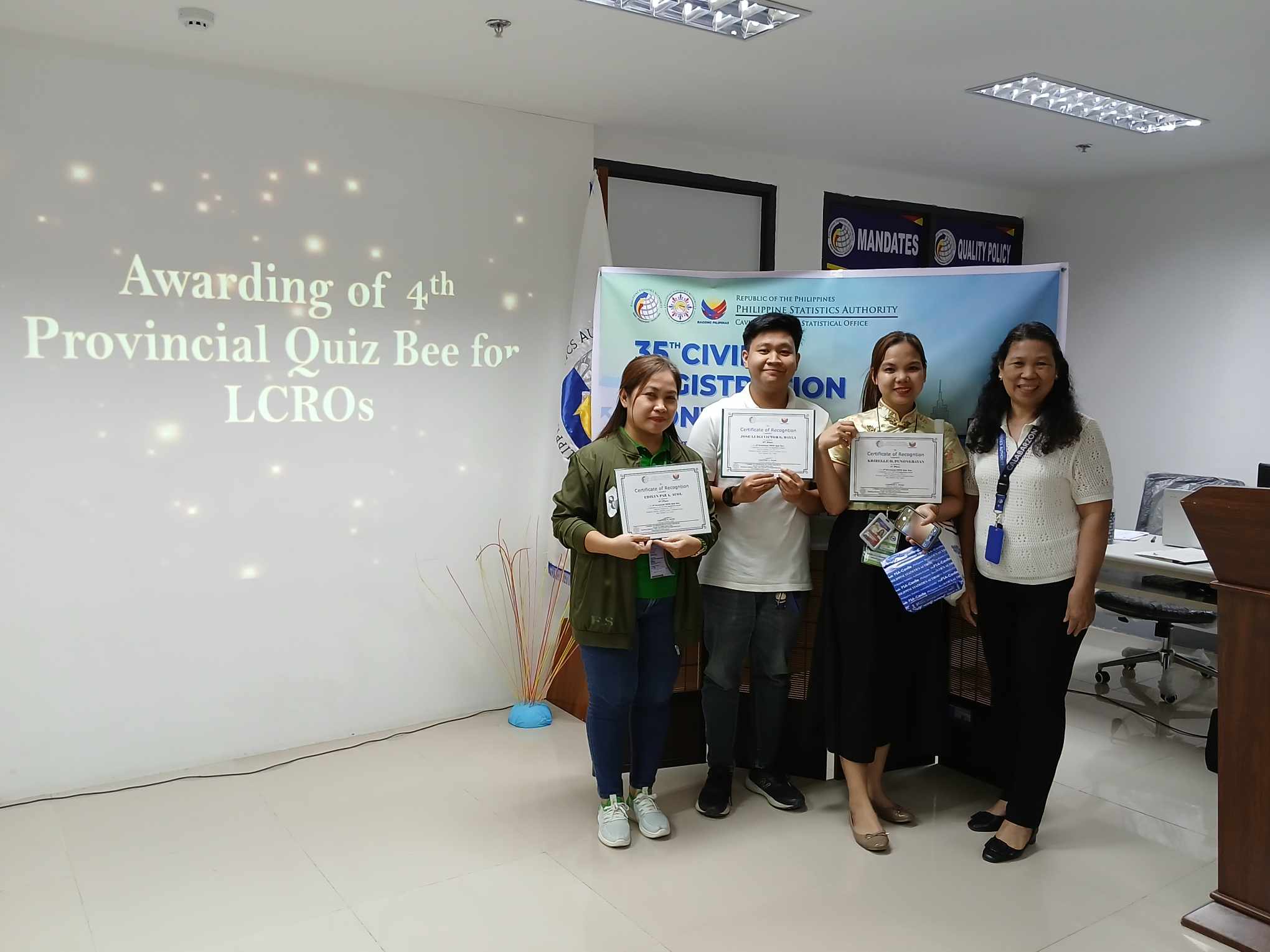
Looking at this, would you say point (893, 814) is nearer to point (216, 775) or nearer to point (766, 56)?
point (216, 775)

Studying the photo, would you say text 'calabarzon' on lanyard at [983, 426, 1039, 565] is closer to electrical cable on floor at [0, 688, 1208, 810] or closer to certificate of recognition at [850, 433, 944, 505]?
certificate of recognition at [850, 433, 944, 505]

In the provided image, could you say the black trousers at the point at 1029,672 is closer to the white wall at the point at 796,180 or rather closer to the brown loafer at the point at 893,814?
the brown loafer at the point at 893,814

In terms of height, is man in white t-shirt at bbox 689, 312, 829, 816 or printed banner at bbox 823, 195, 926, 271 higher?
printed banner at bbox 823, 195, 926, 271

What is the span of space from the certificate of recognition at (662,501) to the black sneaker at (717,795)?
907mm

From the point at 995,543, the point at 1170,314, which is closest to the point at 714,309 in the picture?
the point at 995,543

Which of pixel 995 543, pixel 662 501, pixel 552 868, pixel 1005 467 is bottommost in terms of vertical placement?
pixel 552 868

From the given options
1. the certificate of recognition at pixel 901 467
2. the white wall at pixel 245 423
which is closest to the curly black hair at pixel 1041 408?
the certificate of recognition at pixel 901 467

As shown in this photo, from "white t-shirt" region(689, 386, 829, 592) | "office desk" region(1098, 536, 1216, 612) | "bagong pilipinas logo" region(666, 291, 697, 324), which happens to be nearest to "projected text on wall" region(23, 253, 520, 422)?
"bagong pilipinas logo" region(666, 291, 697, 324)

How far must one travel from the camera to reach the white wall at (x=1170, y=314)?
5.47 meters

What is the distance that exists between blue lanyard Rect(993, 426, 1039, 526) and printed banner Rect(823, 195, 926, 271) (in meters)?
2.84

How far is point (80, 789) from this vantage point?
3.49 metres

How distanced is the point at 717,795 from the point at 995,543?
4.07ft

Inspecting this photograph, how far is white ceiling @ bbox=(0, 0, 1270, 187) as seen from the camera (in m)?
3.08

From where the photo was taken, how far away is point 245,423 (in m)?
3.71
